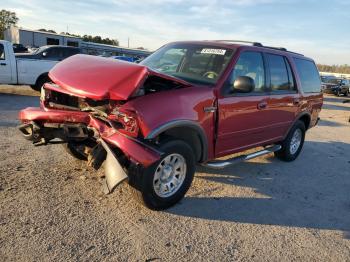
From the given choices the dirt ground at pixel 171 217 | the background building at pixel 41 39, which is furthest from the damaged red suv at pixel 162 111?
the background building at pixel 41 39

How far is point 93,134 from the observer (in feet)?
13.7

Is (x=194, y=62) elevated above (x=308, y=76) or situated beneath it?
elevated above

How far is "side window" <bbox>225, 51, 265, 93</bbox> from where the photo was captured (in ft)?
16.6

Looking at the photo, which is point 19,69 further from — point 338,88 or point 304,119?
point 338,88

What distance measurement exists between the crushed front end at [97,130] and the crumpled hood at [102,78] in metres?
0.13

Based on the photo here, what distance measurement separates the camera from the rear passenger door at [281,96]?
→ 19.5ft

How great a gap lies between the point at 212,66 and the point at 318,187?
266cm

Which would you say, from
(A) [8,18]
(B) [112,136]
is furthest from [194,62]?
(A) [8,18]

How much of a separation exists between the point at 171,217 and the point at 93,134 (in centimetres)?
129

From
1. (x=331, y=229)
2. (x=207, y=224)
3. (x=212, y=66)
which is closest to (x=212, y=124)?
(x=212, y=66)

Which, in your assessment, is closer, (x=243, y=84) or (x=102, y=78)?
(x=102, y=78)

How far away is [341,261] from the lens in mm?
3742

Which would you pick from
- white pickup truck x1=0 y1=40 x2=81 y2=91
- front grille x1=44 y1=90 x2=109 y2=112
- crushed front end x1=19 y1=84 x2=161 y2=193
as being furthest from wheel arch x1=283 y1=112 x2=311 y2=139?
white pickup truck x1=0 y1=40 x2=81 y2=91

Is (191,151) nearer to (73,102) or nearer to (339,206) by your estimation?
(73,102)
